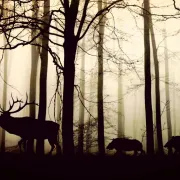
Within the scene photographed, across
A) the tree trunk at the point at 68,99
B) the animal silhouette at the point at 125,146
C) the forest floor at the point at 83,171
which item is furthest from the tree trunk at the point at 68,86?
the animal silhouette at the point at 125,146

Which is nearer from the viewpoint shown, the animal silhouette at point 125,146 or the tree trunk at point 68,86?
the tree trunk at point 68,86

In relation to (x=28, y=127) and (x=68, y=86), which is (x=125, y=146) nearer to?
(x=28, y=127)

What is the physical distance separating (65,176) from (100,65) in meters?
10.9

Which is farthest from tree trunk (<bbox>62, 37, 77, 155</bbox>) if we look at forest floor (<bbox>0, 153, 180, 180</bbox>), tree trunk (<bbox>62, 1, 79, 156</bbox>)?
forest floor (<bbox>0, 153, 180, 180</bbox>)

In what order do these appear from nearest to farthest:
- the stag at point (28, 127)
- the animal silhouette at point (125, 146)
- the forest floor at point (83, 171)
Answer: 1. the forest floor at point (83, 171)
2. the stag at point (28, 127)
3. the animal silhouette at point (125, 146)

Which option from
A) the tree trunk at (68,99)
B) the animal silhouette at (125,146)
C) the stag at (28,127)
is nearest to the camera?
the tree trunk at (68,99)

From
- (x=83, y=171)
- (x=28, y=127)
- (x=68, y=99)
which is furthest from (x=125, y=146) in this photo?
(x=83, y=171)

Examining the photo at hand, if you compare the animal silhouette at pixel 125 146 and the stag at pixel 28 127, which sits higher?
the stag at pixel 28 127

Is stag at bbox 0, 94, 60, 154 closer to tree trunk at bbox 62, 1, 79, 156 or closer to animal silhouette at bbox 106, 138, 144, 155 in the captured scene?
tree trunk at bbox 62, 1, 79, 156

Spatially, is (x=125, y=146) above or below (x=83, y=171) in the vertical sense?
below

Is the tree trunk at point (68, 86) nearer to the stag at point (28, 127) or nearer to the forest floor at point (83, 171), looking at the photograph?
the forest floor at point (83, 171)

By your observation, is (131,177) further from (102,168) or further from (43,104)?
(43,104)

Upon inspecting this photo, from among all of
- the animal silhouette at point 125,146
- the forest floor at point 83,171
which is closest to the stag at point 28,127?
the forest floor at point 83,171

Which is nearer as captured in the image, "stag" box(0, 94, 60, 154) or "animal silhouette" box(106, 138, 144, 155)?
"stag" box(0, 94, 60, 154)
